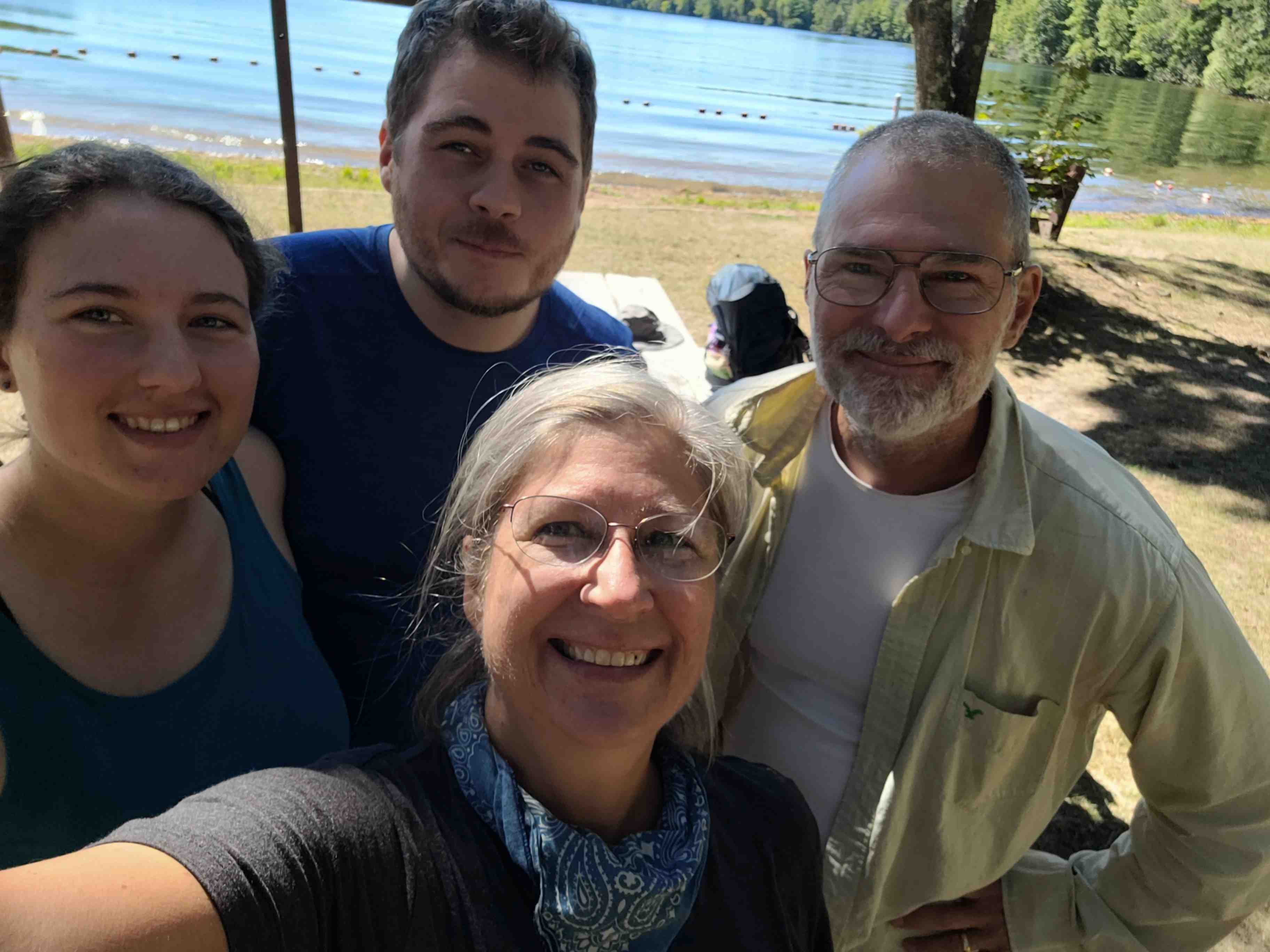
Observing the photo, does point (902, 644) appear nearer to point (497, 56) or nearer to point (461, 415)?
point (461, 415)

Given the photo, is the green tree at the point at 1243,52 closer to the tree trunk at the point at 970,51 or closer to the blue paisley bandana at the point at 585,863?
the tree trunk at the point at 970,51

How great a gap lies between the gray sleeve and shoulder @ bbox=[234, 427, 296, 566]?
0.63m

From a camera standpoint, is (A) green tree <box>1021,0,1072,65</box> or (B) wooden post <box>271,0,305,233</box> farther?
(A) green tree <box>1021,0,1072,65</box>

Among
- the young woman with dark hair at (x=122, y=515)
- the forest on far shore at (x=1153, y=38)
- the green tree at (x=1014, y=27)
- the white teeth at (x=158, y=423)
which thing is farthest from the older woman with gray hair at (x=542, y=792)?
the green tree at (x=1014, y=27)

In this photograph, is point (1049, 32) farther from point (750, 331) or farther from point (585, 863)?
point (585, 863)

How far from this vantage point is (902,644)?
1835 mm

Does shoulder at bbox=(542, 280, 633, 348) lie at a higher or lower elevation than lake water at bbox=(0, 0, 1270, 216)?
higher

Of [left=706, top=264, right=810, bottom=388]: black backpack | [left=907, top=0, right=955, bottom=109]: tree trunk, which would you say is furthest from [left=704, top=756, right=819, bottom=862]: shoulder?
[left=907, top=0, right=955, bottom=109]: tree trunk

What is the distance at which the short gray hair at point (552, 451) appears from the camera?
141cm

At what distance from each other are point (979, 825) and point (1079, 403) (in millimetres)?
5635

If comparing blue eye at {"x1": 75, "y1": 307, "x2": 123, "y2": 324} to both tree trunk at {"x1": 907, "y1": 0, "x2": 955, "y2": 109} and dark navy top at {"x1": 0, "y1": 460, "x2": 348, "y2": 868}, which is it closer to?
dark navy top at {"x1": 0, "y1": 460, "x2": 348, "y2": 868}

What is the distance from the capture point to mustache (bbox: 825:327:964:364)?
6.12ft

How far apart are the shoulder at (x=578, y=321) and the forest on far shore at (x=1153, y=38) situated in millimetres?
38004

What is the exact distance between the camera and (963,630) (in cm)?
180
